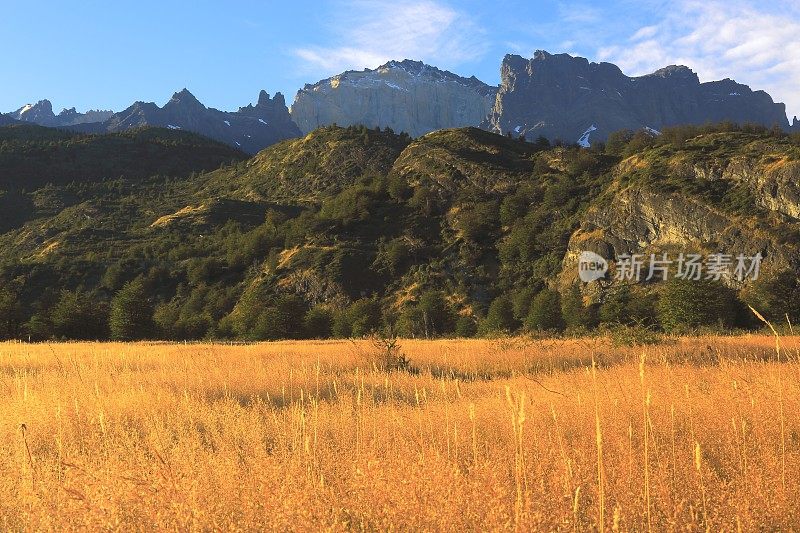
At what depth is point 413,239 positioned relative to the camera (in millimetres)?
73688

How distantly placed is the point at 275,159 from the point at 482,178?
52.8m

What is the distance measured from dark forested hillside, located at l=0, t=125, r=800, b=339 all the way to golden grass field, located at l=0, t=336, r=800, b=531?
1111 inches

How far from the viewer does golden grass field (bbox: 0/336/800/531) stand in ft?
9.29

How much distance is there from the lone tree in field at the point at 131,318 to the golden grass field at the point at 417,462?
3531 centimetres

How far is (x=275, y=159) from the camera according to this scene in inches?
4493

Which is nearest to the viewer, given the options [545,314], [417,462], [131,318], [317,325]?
[417,462]

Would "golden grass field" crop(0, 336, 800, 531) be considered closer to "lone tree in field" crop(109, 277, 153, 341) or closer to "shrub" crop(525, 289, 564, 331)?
"lone tree in field" crop(109, 277, 153, 341)

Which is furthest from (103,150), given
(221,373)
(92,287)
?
(221,373)

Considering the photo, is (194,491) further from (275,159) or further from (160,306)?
(275,159)

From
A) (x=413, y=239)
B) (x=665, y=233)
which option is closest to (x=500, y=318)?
(x=665, y=233)

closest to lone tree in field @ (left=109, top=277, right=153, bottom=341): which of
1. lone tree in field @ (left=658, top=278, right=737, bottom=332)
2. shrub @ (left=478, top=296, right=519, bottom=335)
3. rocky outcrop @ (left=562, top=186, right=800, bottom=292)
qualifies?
shrub @ (left=478, top=296, right=519, bottom=335)

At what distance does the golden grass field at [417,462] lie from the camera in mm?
2830

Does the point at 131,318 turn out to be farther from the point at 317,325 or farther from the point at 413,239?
the point at 413,239

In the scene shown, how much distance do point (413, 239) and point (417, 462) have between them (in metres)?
70.3
